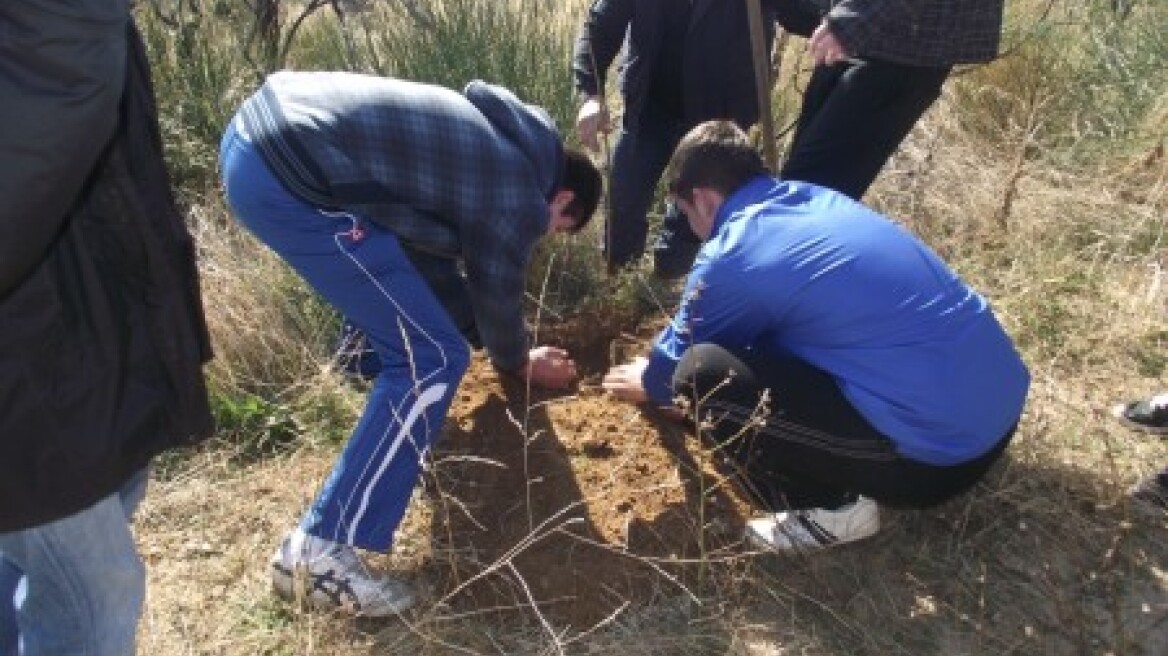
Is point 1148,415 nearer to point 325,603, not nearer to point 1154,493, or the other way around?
point 1154,493

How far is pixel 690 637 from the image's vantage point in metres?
2.39

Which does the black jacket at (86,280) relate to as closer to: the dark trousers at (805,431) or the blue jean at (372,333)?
the blue jean at (372,333)

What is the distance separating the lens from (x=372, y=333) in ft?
7.77

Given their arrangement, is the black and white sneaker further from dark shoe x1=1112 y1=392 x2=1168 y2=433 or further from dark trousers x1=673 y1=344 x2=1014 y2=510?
dark shoe x1=1112 y1=392 x2=1168 y2=433

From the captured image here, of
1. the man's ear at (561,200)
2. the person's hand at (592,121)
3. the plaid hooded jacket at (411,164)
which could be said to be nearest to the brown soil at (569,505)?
the plaid hooded jacket at (411,164)

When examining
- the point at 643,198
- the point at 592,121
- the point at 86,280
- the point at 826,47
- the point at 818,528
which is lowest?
the point at 818,528

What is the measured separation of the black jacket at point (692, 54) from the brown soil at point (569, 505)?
1.04 meters

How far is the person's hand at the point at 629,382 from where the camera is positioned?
2.78 meters

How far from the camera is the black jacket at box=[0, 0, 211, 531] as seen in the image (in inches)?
50.1

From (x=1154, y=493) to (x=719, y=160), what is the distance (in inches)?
57.0

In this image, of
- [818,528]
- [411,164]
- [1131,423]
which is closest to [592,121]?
[411,164]

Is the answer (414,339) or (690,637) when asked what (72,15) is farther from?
(690,637)

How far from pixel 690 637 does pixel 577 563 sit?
34cm

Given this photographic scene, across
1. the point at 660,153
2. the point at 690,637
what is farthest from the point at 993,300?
the point at 690,637
